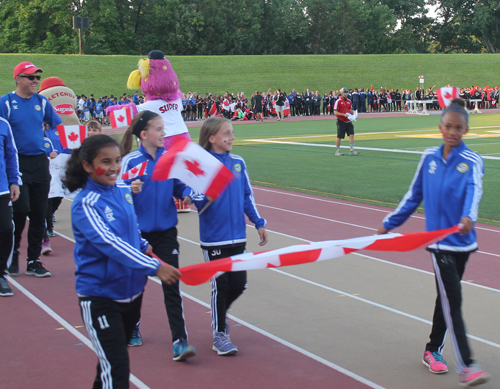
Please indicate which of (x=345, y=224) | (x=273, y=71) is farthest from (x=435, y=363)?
(x=273, y=71)

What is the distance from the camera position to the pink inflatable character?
8414 millimetres

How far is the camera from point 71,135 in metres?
8.38

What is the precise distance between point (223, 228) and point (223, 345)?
0.89m

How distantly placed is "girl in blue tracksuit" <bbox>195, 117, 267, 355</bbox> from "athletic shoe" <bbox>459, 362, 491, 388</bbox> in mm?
1648

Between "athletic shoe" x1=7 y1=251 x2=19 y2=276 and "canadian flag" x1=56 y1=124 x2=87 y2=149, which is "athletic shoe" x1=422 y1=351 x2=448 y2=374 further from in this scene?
"canadian flag" x1=56 y1=124 x2=87 y2=149

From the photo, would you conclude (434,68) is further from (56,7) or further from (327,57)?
(56,7)

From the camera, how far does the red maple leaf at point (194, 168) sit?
11.2ft

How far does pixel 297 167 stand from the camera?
1599cm

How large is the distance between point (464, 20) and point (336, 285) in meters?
111

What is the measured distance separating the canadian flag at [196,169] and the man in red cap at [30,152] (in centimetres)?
359

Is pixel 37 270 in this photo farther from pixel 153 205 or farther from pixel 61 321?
pixel 153 205

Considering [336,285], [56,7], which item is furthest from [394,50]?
[336,285]

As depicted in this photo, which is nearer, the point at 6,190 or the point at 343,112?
the point at 6,190

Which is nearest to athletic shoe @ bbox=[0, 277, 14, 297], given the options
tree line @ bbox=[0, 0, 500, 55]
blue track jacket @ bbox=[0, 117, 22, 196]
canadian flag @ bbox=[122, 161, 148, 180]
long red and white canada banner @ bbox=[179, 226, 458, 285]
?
blue track jacket @ bbox=[0, 117, 22, 196]
